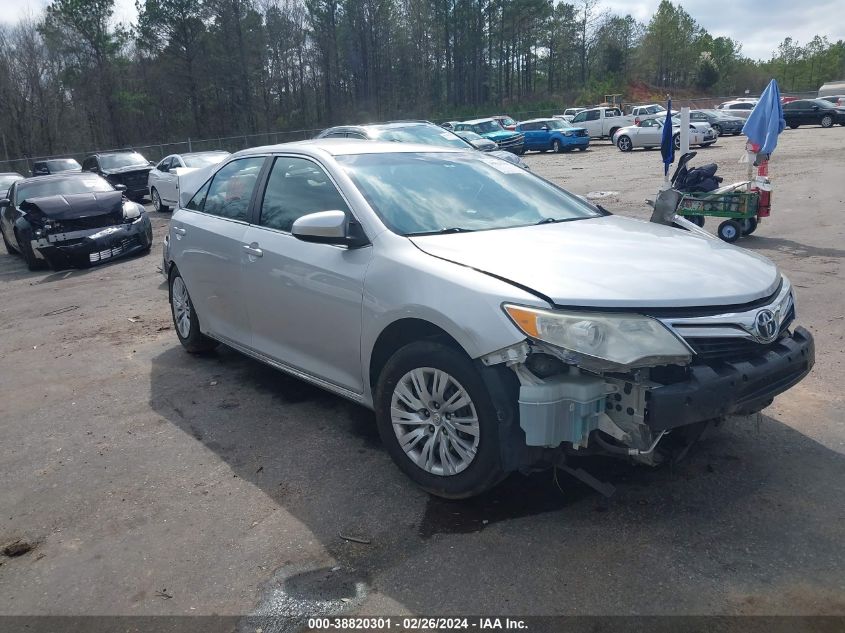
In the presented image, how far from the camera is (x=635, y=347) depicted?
9.58 feet

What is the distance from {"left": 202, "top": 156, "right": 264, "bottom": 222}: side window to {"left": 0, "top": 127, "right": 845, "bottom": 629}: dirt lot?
4.39 feet

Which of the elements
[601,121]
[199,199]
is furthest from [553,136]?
[199,199]

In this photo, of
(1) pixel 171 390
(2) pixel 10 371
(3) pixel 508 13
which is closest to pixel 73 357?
(2) pixel 10 371

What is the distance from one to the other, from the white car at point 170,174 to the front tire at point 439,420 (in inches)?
646

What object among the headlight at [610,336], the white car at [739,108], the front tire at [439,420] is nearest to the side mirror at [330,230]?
the front tire at [439,420]

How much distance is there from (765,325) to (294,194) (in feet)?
9.67

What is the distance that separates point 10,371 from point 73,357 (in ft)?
1.73

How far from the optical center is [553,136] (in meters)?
32.6

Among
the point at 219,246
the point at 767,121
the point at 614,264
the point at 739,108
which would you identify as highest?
the point at 767,121

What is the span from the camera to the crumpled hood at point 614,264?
10.1 ft

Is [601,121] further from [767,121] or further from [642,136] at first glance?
[767,121]

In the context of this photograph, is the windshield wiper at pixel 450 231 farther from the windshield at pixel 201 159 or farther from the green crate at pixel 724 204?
the windshield at pixel 201 159

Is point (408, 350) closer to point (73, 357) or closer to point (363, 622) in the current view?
point (363, 622)

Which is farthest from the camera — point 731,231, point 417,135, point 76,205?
point 417,135
